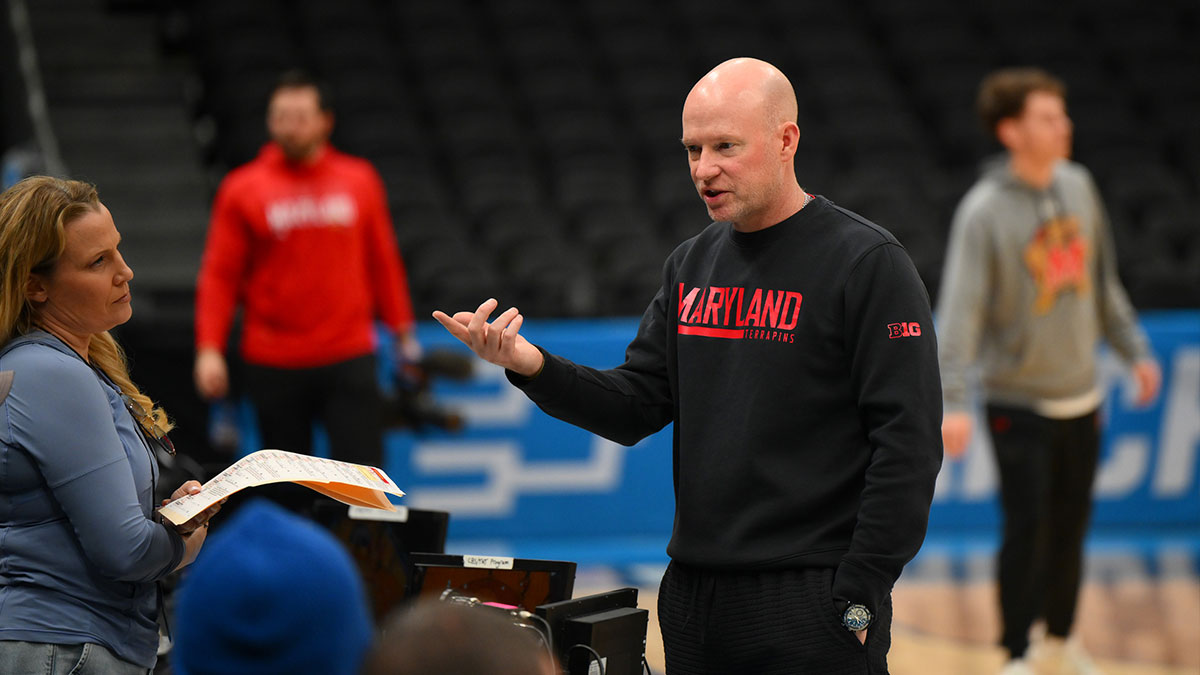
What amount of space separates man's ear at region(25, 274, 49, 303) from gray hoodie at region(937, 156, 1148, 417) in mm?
3093

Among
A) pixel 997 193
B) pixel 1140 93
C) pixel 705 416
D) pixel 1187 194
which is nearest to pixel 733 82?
pixel 705 416

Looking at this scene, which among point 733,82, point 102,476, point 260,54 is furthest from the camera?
point 260,54

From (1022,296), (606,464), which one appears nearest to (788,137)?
(1022,296)

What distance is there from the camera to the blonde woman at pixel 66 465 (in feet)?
7.34

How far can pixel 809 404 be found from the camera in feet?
8.52

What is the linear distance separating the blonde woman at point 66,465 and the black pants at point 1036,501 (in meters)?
3.05

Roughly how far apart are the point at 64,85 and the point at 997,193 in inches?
270

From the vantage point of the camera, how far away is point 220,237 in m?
5.29

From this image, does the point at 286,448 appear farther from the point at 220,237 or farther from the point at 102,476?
the point at 102,476

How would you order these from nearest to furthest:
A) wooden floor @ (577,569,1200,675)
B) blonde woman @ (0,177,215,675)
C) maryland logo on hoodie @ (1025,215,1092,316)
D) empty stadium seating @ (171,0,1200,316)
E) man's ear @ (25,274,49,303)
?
blonde woman @ (0,177,215,675)
man's ear @ (25,274,49,303)
maryland logo on hoodie @ (1025,215,1092,316)
wooden floor @ (577,569,1200,675)
empty stadium seating @ (171,0,1200,316)

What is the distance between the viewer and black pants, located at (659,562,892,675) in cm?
253

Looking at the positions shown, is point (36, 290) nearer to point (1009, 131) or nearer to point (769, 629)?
point (769, 629)

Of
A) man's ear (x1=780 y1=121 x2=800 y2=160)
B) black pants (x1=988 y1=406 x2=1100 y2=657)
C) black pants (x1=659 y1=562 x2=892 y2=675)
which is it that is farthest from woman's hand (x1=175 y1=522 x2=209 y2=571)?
black pants (x1=988 y1=406 x2=1100 y2=657)

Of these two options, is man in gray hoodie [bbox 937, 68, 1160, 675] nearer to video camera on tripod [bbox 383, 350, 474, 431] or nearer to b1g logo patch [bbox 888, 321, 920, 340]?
b1g logo patch [bbox 888, 321, 920, 340]
